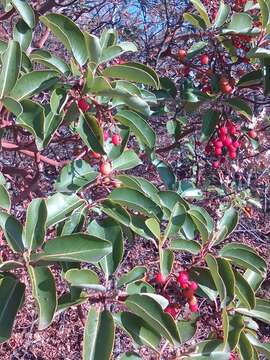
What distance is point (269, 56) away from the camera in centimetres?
175

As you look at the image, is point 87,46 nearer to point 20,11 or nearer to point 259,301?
point 20,11

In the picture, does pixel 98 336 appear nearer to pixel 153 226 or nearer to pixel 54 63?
pixel 153 226

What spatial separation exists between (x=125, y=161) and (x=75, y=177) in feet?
0.67

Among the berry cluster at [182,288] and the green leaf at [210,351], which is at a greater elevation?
the berry cluster at [182,288]

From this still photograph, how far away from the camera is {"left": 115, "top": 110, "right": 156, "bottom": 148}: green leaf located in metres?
1.62

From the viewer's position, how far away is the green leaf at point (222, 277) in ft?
4.59

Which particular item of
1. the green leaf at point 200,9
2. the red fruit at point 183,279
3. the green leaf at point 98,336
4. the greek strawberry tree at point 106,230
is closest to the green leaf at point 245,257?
the greek strawberry tree at point 106,230

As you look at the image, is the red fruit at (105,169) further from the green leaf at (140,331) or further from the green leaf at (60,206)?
the green leaf at (140,331)

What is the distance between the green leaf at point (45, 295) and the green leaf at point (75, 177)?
0.36 metres

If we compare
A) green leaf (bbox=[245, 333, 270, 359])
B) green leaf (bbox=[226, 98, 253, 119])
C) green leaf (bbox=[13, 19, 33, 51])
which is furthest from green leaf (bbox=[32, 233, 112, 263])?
green leaf (bbox=[226, 98, 253, 119])

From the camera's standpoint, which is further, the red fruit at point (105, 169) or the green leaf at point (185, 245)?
the red fruit at point (105, 169)

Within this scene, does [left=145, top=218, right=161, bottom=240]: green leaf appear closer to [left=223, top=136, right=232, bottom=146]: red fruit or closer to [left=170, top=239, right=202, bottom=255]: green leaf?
[left=170, top=239, right=202, bottom=255]: green leaf

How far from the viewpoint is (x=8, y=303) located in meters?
1.24

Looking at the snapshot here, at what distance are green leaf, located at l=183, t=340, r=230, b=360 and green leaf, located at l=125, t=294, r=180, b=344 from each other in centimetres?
21
